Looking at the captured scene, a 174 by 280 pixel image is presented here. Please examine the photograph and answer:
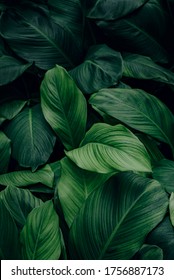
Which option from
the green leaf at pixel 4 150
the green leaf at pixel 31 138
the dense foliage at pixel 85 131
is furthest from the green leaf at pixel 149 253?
the green leaf at pixel 4 150

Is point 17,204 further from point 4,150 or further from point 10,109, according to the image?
point 10,109

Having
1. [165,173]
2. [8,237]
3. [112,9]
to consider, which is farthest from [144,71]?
[8,237]

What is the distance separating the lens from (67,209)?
1280 millimetres

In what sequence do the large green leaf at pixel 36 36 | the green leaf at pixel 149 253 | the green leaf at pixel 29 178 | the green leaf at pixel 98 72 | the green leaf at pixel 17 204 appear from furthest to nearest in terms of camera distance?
the large green leaf at pixel 36 36 < the green leaf at pixel 98 72 < the green leaf at pixel 29 178 < the green leaf at pixel 17 204 < the green leaf at pixel 149 253

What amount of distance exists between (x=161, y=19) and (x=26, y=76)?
1.89 ft

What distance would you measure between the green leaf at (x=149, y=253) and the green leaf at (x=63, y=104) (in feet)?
1.46

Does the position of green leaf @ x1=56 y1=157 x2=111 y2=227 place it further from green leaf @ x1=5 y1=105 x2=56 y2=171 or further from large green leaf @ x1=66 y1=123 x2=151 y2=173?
green leaf @ x1=5 y1=105 x2=56 y2=171

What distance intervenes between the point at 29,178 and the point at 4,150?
0.14 m

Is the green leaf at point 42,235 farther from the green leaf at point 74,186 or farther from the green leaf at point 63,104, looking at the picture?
the green leaf at point 63,104

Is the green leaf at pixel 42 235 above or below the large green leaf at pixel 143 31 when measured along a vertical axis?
below

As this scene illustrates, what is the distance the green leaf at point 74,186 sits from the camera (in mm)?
1280

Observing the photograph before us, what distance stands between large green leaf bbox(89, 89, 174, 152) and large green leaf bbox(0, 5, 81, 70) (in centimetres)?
34
